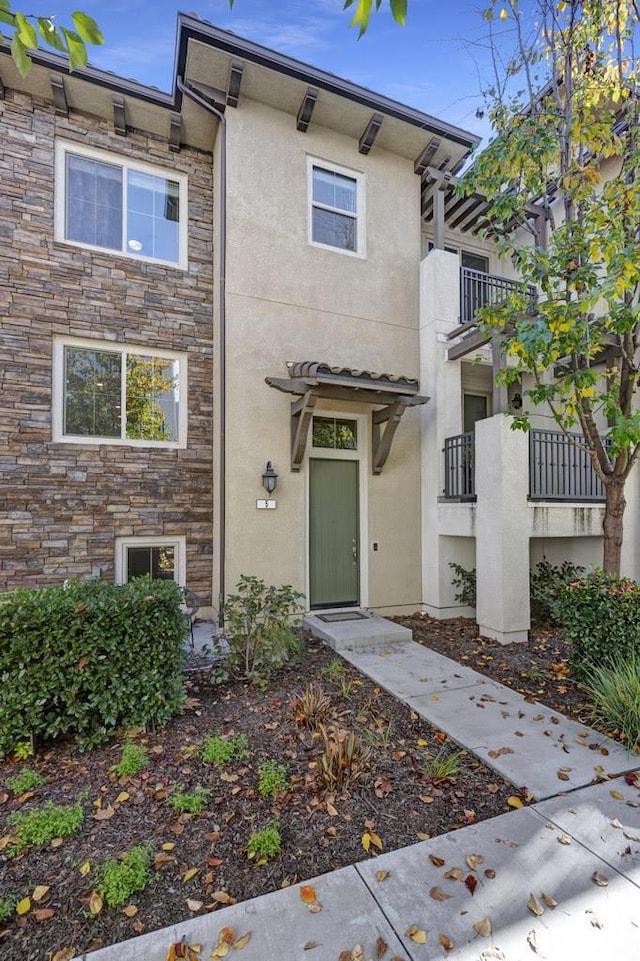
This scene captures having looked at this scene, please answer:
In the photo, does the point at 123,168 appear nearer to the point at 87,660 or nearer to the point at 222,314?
the point at 222,314

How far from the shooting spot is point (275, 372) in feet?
22.9

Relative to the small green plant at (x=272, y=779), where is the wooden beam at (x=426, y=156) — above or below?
above

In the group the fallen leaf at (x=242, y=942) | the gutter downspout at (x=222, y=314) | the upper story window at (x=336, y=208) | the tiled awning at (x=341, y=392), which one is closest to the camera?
the fallen leaf at (x=242, y=942)

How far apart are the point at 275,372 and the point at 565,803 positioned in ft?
19.5

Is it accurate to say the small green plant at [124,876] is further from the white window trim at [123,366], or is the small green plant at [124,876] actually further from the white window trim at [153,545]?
the white window trim at [123,366]

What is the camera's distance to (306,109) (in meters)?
6.99

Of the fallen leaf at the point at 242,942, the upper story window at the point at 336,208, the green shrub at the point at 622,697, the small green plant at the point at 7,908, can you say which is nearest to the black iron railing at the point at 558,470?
the green shrub at the point at 622,697

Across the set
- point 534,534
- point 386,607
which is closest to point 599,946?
point 534,534

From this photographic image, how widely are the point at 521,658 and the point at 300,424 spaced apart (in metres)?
4.17

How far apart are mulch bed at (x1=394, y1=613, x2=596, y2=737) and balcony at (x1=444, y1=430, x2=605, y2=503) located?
1962 mm

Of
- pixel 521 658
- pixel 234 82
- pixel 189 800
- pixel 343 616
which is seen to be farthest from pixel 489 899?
pixel 234 82

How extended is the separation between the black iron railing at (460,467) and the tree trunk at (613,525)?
2042 millimetres

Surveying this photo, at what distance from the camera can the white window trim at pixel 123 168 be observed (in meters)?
6.64

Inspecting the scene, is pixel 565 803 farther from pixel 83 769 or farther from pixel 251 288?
pixel 251 288
